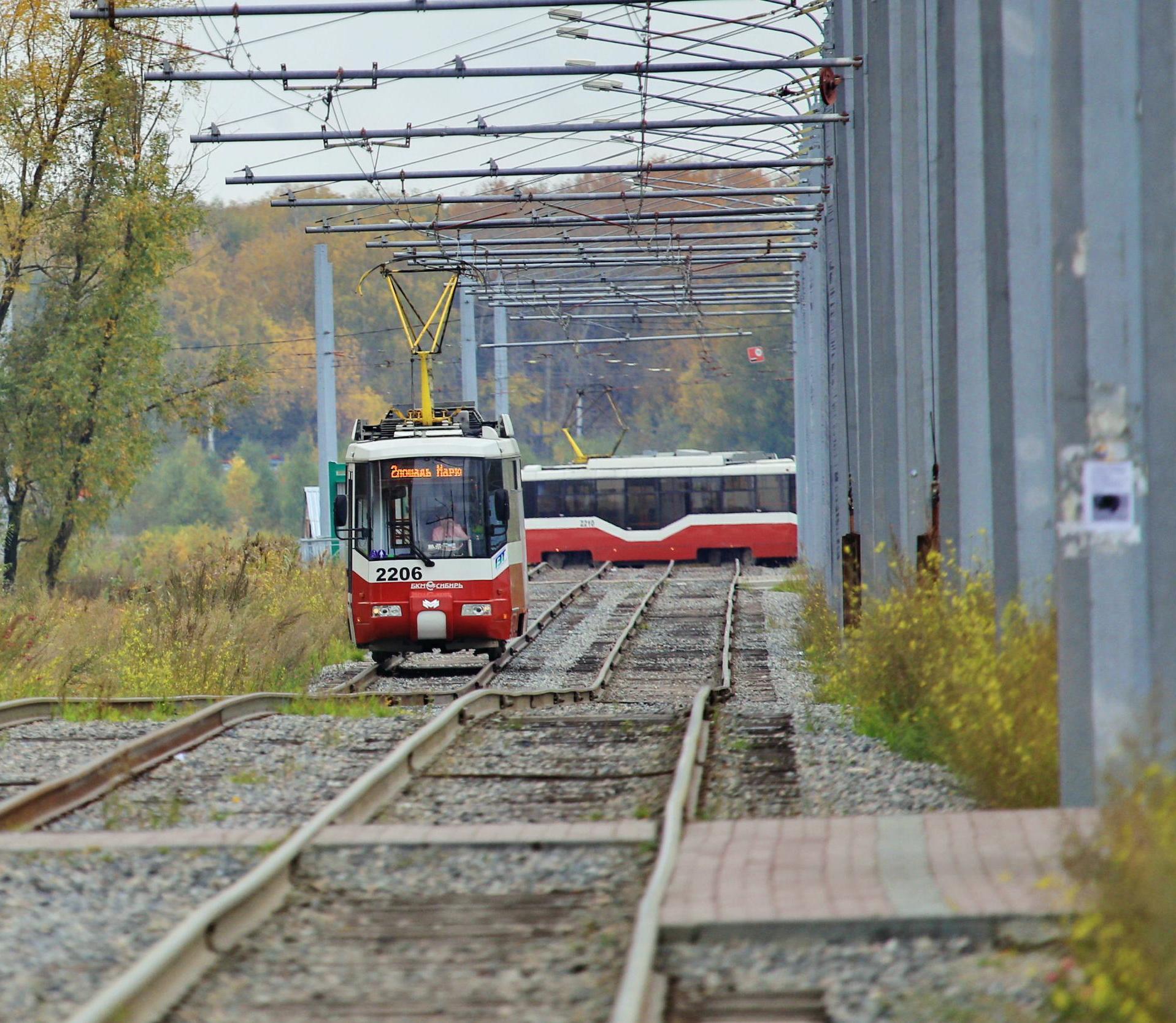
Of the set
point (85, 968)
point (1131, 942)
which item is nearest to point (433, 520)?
point (85, 968)

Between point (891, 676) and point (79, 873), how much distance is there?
727 centimetres

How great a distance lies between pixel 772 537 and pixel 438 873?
41766 millimetres

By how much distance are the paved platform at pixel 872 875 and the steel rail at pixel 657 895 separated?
0.26ft

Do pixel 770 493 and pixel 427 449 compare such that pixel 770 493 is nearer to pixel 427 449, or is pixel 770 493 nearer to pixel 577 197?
pixel 577 197

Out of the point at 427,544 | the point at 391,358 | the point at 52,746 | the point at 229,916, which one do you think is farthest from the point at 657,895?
the point at 391,358

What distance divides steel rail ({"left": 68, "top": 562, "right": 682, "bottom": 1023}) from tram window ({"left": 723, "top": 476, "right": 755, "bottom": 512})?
36548mm

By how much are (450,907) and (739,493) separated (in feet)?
137

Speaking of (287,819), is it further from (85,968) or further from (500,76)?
(500,76)

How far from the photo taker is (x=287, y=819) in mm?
9758

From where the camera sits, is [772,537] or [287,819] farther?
[772,537]

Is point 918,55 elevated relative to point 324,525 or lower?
elevated

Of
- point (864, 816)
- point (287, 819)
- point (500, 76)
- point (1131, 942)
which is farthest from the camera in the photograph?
point (500, 76)

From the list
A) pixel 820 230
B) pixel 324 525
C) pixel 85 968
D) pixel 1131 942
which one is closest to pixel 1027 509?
pixel 1131 942

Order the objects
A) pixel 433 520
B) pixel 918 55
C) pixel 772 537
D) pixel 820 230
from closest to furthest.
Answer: pixel 918 55 < pixel 433 520 < pixel 820 230 < pixel 772 537
